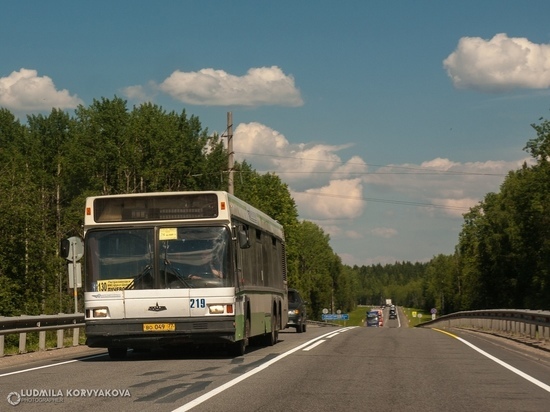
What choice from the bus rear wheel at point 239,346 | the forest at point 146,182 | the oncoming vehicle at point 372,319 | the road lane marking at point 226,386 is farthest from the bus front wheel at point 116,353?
the oncoming vehicle at point 372,319

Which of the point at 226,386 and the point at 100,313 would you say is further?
the point at 100,313

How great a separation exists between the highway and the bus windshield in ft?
4.64

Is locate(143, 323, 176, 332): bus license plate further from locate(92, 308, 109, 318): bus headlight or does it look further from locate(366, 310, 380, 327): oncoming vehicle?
locate(366, 310, 380, 327): oncoming vehicle

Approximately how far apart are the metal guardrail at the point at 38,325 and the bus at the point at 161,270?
3.35m

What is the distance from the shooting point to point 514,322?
30.4 metres

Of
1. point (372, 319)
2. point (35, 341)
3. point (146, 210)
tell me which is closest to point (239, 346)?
point (146, 210)

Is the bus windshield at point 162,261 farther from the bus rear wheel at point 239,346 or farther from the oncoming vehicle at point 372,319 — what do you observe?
the oncoming vehicle at point 372,319

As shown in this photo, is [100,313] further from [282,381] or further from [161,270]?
[282,381]

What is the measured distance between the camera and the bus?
17484mm

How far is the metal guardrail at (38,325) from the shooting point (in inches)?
802

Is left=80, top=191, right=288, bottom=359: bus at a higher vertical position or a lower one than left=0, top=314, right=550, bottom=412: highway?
higher

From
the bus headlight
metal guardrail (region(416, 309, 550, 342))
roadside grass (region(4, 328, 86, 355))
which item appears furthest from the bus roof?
metal guardrail (region(416, 309, 550, 342))

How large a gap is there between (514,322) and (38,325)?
49.6ft

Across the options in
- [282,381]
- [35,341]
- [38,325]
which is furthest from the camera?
[35,341]
